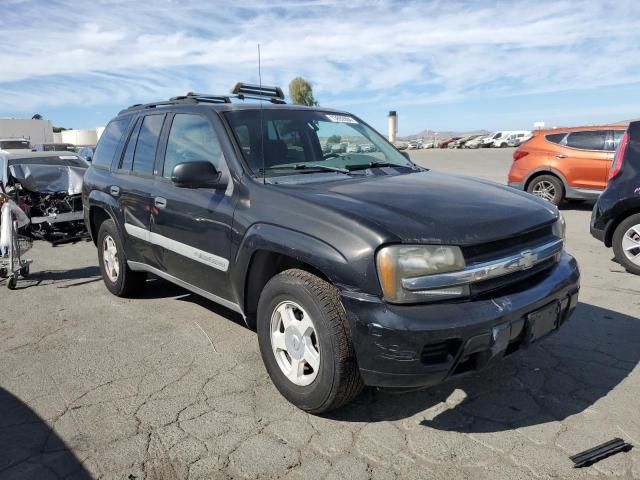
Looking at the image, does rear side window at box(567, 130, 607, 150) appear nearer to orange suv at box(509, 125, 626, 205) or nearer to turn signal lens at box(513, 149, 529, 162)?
orange suv at box(509, 125, 626, 205)

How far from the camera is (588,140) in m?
9.93

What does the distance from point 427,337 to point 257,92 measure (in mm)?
3237

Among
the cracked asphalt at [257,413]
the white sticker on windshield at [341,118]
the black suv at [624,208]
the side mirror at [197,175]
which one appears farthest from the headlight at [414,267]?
the black suv at [624,208]

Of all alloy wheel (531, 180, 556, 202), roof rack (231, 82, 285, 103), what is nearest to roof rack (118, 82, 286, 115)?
roof rack (231, 82, 285, 103)

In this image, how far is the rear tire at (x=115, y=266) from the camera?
5.07 meters

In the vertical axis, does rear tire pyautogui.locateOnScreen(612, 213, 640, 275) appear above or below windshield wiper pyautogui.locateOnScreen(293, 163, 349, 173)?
below

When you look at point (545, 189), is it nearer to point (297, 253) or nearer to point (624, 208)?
point (624, 208)

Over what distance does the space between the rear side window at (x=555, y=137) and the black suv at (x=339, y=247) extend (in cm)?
723

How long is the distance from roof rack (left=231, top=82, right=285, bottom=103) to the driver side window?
67 centimetres

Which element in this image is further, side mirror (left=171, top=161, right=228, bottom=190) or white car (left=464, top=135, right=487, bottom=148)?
white car (left=464, top=135, right=487, bottom=148)

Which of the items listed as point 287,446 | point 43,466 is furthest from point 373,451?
point 43,466

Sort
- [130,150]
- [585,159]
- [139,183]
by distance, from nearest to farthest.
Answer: [139,183]
[130,150]
[585,159]

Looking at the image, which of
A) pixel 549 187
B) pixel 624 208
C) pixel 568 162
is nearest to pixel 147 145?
pixel 624 208

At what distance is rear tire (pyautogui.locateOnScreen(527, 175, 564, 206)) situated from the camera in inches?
401
